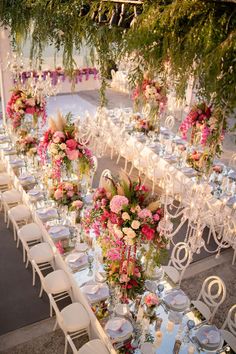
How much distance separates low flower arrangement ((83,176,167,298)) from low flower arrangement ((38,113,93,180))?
5.31 feet

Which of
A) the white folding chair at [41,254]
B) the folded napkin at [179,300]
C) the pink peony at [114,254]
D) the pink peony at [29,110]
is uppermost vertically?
the pink peony at [29,110]

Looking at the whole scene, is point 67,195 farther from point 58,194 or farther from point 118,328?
point 118,328

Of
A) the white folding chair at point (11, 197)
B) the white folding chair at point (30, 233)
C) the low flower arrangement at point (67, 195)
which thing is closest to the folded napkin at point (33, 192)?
the white folding chair at point (11, 197)

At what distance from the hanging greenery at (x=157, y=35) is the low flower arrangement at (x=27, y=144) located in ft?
11.0

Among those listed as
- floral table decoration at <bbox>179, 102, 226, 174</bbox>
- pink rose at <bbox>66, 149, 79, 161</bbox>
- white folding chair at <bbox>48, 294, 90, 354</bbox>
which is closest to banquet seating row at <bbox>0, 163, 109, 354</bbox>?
white folding chair at <bbox>48, 294, 90, 354</bbox>

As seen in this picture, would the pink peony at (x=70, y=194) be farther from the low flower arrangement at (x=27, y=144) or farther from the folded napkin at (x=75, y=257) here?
the low flower arrangement at (x=27, y=144)

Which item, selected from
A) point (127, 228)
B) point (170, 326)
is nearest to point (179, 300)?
point (170, 326)

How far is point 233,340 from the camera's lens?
3998mm

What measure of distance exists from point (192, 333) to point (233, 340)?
0.53 meters

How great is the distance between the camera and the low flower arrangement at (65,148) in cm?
521

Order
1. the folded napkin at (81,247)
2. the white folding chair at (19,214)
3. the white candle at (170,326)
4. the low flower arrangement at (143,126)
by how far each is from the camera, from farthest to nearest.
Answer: the low flower arrangement at (143,126) < the white folding chair at (19,214) < the folded napkin at (81,247) < the white candle at (170,326)

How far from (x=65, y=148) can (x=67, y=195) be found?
0.69m

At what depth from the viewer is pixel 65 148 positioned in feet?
17.1

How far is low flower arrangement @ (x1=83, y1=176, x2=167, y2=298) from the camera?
11.1 ft
